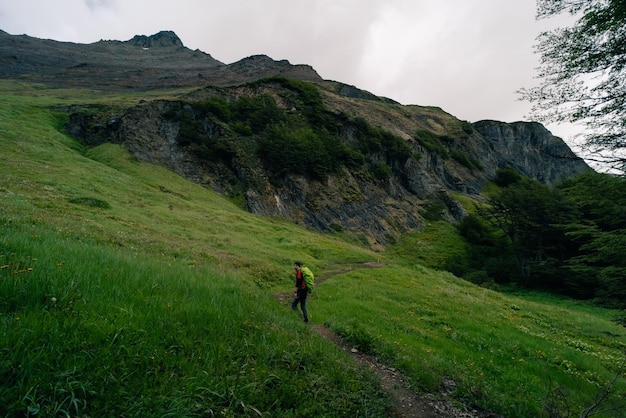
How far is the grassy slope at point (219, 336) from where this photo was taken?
3.76m

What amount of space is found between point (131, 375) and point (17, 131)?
44.4 m

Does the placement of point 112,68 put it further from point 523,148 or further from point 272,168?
point 523,148

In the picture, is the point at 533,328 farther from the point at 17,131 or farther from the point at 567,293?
the point at 17,131

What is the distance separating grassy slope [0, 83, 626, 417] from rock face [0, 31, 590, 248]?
21.7ft

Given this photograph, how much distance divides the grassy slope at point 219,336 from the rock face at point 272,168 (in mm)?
6607

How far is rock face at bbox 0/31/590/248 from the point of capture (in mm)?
47812

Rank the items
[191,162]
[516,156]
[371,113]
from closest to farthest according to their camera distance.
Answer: [191,162]
[371,113]
[516,156]

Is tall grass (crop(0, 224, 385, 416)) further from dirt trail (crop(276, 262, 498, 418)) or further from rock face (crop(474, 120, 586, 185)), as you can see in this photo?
rock face (crop(474, 120, 586, 185))

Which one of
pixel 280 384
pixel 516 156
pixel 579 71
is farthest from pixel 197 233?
pixel 516 156

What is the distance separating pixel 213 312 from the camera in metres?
6.24

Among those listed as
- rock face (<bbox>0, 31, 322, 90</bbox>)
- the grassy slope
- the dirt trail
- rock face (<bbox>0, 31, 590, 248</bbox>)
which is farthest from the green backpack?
rock face (<bbox>0, 31, 322, 90</bbox>)

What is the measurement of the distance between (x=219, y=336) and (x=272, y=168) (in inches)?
1871

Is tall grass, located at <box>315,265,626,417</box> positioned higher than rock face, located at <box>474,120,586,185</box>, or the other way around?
rock face, located at <box>474,120,586,185</box>

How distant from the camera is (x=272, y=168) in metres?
52.1
